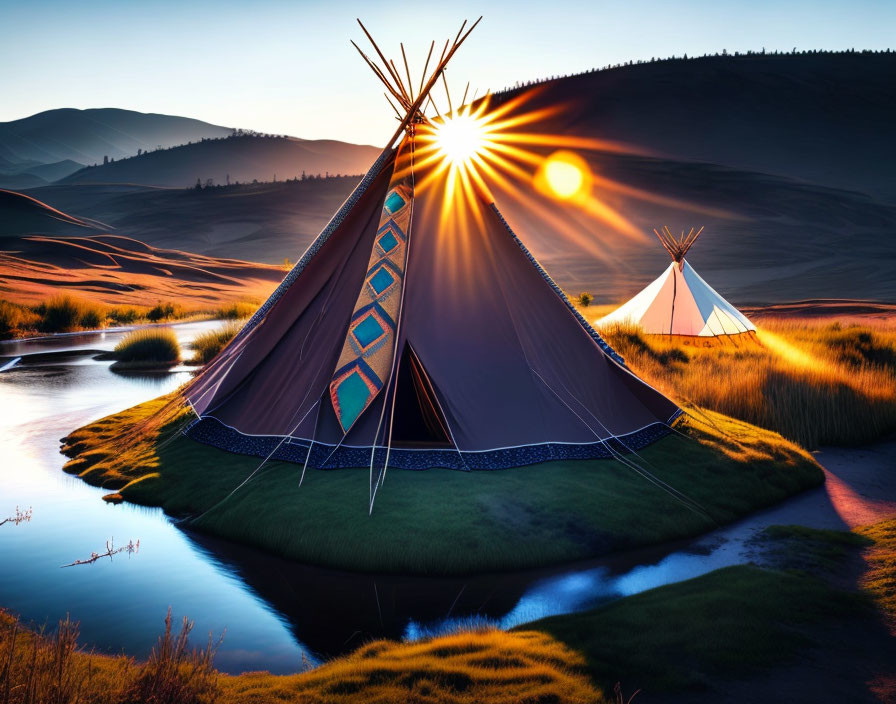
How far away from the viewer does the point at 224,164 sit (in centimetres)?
14288

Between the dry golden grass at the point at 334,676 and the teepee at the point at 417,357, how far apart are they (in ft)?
7.96

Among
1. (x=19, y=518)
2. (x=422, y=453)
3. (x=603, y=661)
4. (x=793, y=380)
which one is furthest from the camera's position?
(x=793, y=380)

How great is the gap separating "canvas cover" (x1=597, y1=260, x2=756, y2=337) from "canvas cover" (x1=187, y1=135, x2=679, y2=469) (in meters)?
6.67

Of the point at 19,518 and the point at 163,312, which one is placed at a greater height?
the point at 163,312

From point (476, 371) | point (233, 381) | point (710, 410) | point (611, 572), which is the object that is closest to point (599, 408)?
point (476, 371)

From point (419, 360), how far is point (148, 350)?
371 inches

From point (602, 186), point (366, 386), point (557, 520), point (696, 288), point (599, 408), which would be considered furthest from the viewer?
point (602, 186)

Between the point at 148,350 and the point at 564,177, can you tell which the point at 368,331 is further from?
the point at 564,177

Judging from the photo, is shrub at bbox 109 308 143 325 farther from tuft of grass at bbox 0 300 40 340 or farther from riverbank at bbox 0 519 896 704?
riverbank at bbox 0 519 896 704

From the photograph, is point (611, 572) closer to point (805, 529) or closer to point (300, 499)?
point (805, 529)

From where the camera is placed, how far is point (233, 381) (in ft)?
22.5

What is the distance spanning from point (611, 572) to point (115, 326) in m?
18.9

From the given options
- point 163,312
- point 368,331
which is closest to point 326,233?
point 368,331

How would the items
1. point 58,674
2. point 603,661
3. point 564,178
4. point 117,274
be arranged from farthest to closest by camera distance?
point 564,178, point 117,274, point 603,661, point 58,674
